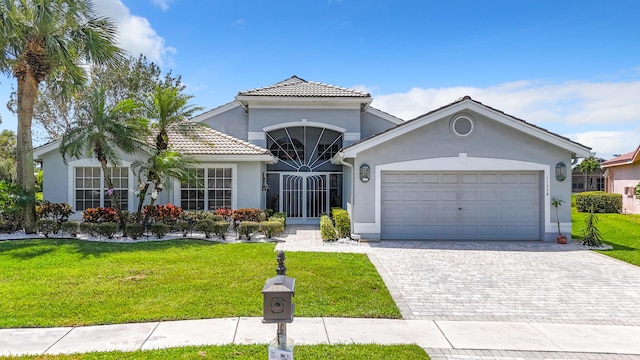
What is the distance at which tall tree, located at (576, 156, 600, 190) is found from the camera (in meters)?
47.1

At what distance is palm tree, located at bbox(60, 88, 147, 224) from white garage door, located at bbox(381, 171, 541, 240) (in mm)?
9619

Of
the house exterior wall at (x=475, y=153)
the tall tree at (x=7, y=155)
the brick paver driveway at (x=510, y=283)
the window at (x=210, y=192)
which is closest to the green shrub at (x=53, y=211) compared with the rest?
the window at (x=210, y=192)

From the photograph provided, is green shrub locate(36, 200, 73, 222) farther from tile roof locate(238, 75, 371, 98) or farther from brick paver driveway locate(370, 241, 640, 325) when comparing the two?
brick paver driveway locate(370, 241, 640, 325)

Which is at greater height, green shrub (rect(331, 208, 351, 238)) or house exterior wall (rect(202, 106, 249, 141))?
house exterior wall (rect(202, 106, 249, 141))

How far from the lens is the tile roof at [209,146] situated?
1600 centimetres

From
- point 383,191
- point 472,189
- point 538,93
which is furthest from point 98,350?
point 538,93

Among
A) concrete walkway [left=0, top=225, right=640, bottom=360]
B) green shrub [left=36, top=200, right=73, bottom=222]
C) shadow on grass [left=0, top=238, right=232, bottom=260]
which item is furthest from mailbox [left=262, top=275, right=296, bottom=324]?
green shrub [left=36, top=200, right=73, bottom=222]

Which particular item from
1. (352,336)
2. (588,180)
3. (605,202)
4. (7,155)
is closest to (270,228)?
(352,336)

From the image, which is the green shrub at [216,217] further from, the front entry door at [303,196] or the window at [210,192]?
the front entry door at [303,196]

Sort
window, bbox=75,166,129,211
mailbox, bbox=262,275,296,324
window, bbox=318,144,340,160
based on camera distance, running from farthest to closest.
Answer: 1. window, bbox=318,144,340,160
2. window, bbox=75,166,129,211
3. mailbox, bbox=262,275,296,324

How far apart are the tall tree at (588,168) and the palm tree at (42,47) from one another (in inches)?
1983

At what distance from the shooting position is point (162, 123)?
14.3m

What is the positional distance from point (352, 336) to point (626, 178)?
97.1 feet

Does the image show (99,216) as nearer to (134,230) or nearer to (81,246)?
(134,230)
